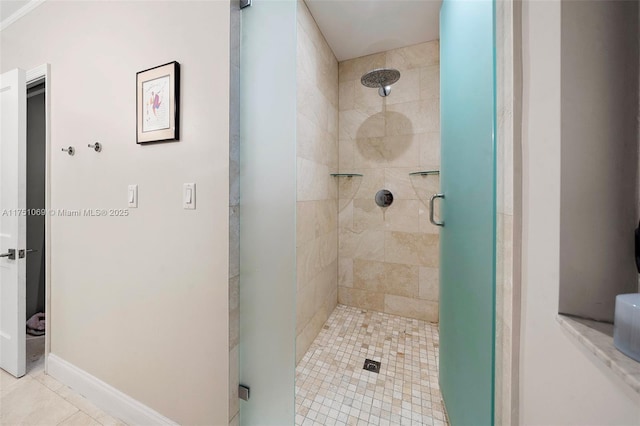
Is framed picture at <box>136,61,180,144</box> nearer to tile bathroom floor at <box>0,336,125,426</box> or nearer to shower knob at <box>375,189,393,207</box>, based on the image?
tile bathroom floor at <box>0,336,125,426</box>

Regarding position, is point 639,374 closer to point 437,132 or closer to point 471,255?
point 471,255

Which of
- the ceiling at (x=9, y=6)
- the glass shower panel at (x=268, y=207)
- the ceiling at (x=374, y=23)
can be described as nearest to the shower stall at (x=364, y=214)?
the glass shower panel at (x=268, y=207)

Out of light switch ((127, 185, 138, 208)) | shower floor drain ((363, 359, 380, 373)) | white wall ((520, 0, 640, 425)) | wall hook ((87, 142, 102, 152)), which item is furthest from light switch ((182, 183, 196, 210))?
shower floor drain ((363, 359, 380, 373))

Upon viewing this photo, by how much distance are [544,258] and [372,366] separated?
55.8 inches

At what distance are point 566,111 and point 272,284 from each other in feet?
3.30

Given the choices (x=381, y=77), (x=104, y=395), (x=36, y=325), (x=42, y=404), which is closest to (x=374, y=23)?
(x=381, y=77)

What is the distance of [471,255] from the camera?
0.82 m

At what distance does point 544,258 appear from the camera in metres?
0.51

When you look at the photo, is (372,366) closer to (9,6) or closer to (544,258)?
(544,258)

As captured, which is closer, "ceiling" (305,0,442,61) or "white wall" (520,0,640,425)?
"white wall" (520,0,640,425)

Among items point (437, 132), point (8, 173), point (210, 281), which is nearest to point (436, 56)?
point (437, 132)

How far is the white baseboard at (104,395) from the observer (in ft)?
3.81

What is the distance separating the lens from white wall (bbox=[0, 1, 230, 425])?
39.6 inches

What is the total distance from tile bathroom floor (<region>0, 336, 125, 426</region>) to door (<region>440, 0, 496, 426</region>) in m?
1.64
